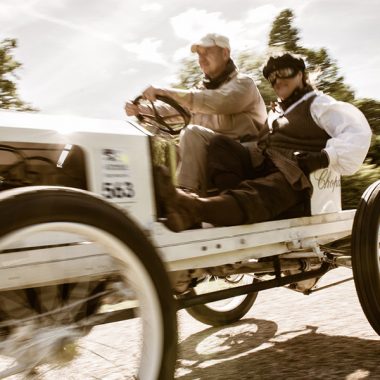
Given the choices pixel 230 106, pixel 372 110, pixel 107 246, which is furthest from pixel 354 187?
pixel 107 246

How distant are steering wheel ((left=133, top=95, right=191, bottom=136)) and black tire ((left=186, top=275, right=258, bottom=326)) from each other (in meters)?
1.26

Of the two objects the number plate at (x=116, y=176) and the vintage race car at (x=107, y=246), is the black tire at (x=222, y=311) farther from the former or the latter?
the number plate at (x=116, y=176)

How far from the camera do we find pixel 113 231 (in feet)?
5.00

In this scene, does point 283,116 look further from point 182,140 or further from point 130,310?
point 130,310

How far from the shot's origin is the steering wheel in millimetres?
Answer: 2842

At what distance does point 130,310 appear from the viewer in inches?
74.2

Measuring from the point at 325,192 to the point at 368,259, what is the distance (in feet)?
1.61

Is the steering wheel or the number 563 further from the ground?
the steering wheel

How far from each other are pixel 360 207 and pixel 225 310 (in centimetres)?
144

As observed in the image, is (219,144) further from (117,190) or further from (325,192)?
(117,190)

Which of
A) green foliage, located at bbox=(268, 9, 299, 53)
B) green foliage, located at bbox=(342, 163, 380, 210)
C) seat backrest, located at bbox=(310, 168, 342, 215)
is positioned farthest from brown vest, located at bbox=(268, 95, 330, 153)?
green foliage, located at bbox=(268, 9, 299, 53)

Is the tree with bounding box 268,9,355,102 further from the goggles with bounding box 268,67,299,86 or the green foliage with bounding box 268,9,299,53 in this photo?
the goggles with bounding box 268,67,299,86

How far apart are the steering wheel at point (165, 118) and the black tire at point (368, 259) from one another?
116 centimetres

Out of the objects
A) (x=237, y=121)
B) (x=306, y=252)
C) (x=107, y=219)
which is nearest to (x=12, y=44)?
(x=237, y=121)
